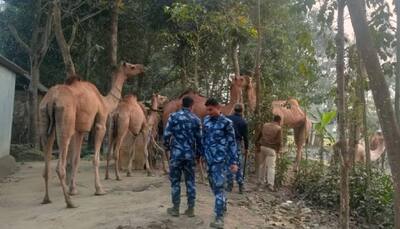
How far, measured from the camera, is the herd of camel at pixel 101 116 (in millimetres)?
8703

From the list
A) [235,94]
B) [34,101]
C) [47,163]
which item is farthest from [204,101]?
[34,101]

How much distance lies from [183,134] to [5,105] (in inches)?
408

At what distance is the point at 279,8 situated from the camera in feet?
46.5

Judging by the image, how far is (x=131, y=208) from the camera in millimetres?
7926

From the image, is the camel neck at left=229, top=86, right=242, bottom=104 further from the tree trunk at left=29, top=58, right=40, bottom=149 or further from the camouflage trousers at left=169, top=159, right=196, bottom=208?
the tree trunk at left=29, top=58, right=40, bottom=149

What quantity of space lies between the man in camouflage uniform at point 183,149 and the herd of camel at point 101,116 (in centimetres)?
202

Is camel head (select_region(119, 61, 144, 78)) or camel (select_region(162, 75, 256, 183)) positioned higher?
camel head (select_region(119, 61, 144, 78))

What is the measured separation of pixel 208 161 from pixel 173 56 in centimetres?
1102

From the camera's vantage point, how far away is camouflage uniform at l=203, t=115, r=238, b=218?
7227mm

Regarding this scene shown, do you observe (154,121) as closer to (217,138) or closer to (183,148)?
(183,148)

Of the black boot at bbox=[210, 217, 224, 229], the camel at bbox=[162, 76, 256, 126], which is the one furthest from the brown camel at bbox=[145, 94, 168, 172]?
the black boot at bbox=[210, 217, 224, 229]

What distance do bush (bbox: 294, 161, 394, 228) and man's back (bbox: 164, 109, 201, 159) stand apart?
4548 millimetres

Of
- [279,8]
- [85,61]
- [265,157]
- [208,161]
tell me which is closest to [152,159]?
[265,157]

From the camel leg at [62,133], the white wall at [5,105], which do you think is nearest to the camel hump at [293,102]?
the camel leg at [62,133]
